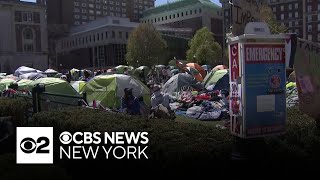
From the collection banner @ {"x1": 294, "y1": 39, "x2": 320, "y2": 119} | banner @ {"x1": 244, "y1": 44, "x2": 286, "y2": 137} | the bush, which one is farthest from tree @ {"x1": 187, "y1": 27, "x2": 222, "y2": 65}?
banner @ {"x1": 244, "y1": 44, "x2": 286, "y2": 137}

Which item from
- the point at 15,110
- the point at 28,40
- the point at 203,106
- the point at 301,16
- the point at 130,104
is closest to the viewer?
the point at 15,110

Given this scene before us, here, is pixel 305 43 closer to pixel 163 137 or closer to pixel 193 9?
pixel 163 137

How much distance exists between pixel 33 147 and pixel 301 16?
107 meters

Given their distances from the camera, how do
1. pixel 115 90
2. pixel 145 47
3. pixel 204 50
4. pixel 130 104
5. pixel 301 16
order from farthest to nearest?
pixel 301 16
pixel 145 47
pixel 204 50
pixel 115 90
pixel 130 104

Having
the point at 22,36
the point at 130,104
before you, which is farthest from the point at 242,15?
the point at 22,36

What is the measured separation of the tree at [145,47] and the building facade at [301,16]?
3243 centimetres

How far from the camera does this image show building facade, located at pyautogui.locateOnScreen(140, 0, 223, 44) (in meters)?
114

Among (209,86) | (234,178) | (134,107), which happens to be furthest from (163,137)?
(209,86)

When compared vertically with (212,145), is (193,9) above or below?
above

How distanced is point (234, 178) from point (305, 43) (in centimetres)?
A: 183

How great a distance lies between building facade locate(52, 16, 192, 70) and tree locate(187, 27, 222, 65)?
27.0m

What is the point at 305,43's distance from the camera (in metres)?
4.44

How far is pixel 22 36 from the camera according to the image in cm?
9206

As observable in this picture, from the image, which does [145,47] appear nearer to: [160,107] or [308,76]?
[160,107]
